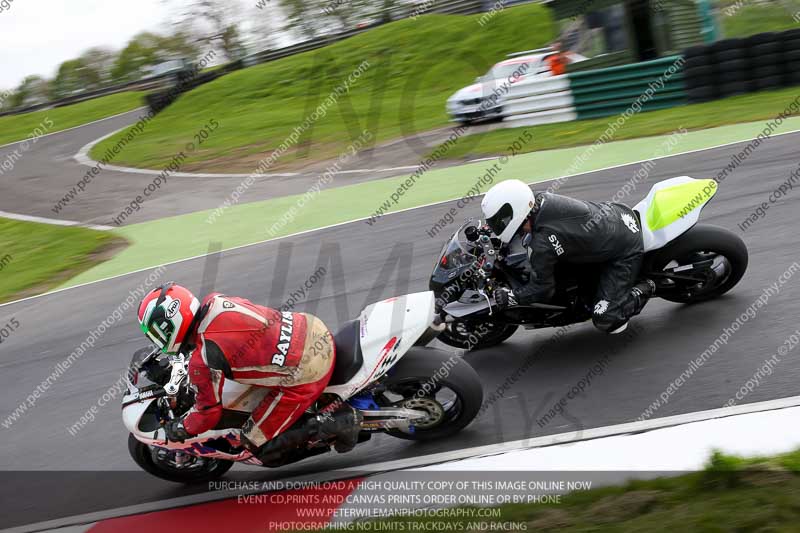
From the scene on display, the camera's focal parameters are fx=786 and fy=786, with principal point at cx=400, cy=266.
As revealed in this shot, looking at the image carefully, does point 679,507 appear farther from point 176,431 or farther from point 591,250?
point 176,431

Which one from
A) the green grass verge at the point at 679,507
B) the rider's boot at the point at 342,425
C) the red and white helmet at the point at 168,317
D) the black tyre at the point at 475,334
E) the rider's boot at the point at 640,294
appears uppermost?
the red and white helmet at the point at 168,317

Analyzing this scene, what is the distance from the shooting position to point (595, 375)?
6.04 meters

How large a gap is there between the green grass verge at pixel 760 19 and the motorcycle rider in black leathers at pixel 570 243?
54.3 feet

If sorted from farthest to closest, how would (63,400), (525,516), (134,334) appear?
(134,334), (63,400), (525,516)

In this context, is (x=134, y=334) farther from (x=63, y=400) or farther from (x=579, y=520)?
(x=579, y=520)

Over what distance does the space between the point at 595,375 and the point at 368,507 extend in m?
2.16

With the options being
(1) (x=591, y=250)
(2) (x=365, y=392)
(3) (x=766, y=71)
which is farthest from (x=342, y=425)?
(3) (x=766, y=71)

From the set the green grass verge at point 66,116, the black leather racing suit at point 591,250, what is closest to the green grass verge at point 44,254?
the black leather racing suit at point 591,250

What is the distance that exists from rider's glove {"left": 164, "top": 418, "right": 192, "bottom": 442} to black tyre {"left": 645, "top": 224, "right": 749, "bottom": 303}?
3.78m

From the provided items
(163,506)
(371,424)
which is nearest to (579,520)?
(371,424)

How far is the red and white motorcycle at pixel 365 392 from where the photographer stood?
5.13 m

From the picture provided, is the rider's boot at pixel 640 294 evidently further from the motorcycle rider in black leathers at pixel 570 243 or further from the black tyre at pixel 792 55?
the black tyre at pixel 792 55

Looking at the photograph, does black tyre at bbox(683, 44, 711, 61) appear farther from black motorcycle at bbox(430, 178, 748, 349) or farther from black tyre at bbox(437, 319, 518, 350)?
black tyre at bbox(437, 319, 518, 350)

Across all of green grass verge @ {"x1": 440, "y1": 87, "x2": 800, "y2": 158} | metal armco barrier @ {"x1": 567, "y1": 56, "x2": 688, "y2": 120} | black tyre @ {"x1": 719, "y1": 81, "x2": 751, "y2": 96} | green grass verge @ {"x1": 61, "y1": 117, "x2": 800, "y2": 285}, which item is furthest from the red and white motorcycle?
black tyre @ {"x1": 719, "y1": 81, "x2": 751, "y2": 96}
